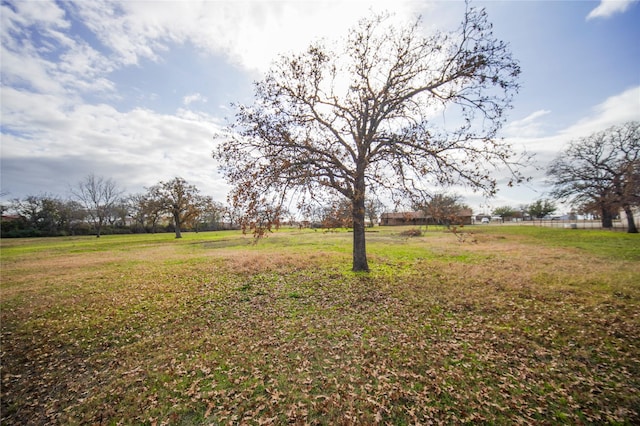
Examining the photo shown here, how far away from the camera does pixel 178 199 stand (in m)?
43.5

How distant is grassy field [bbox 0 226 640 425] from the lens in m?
4.41

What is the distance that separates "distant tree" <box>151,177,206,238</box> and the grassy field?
108 feet

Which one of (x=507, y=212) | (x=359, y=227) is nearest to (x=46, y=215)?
(x=359, y=227)

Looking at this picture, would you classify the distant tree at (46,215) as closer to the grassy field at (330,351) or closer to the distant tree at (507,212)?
the grassy field at (330,351)

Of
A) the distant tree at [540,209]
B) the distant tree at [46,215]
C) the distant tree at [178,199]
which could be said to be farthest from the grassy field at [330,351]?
the distant tree at [540,209]

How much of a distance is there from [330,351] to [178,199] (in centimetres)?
4490

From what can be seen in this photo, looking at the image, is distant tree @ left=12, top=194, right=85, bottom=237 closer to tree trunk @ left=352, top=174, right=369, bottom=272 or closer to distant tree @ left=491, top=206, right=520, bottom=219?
tree trunk @ left=352, top=174, right=369, bottom=272

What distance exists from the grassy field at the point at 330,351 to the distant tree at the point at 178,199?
108 ft

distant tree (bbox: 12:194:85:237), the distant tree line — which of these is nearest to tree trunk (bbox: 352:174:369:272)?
the distant tree line

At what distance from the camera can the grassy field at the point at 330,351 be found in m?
4.41

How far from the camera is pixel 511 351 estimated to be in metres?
5.89

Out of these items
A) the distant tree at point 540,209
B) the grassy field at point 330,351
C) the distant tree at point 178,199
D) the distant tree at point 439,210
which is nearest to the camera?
the grassy field at point 330,351

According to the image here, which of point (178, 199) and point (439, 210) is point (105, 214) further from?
point (439, 210)

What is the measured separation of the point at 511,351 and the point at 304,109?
11.6 m
